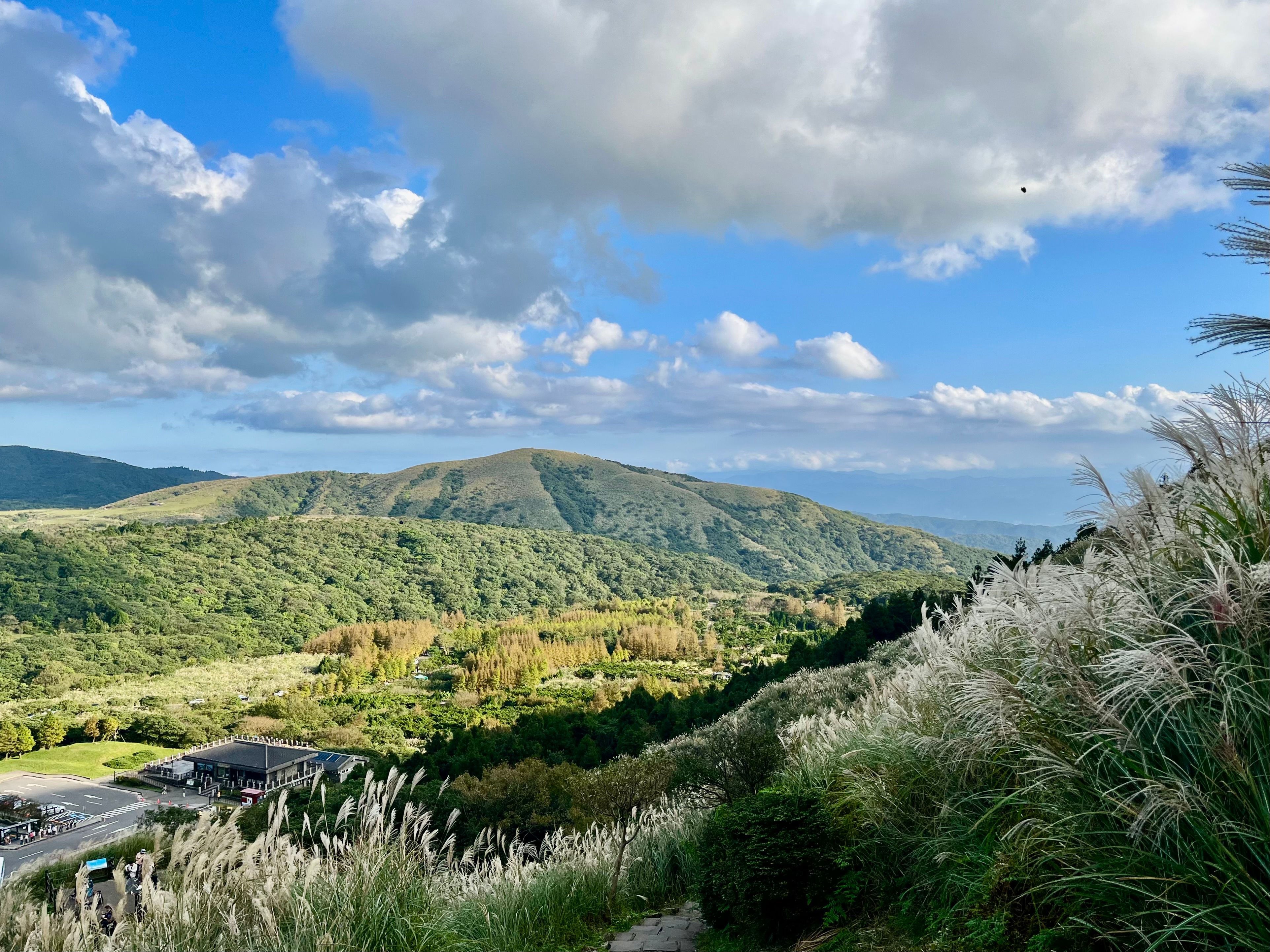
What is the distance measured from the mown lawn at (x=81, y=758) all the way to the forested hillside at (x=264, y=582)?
16105mm

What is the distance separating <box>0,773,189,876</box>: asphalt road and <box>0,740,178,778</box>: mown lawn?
3.21ft

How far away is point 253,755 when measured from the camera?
37531 mm

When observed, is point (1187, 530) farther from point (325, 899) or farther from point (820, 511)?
point (820, 511)

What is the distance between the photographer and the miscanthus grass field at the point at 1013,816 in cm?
249

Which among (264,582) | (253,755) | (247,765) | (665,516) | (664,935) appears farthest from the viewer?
(665,516)

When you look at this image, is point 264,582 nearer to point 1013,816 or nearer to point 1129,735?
point 1013,816

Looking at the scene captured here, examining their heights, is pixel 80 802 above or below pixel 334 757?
below

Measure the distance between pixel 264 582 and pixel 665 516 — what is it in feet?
369

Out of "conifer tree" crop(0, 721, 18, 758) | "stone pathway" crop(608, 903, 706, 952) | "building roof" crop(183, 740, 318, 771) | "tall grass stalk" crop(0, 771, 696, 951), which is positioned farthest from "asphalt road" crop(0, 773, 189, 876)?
"tall grass stalk" crop(0, 771, 696, 951)

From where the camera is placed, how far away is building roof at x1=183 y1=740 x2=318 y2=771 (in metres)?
36.2

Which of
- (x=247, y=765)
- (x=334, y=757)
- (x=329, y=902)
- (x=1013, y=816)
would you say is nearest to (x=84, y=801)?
(x=247, y=765)

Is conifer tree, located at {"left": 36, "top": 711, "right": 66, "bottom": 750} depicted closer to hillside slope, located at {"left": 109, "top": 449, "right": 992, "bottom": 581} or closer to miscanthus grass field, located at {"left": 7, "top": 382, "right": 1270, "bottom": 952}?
miscanthus grass field, located at {"left": 7, "top": 382, "right": 1270, "bottom": 952}

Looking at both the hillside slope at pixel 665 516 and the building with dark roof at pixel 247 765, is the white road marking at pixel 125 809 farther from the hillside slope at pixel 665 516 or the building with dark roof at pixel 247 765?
the hillside slope at pixel 665 516

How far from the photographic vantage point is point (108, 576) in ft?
252
